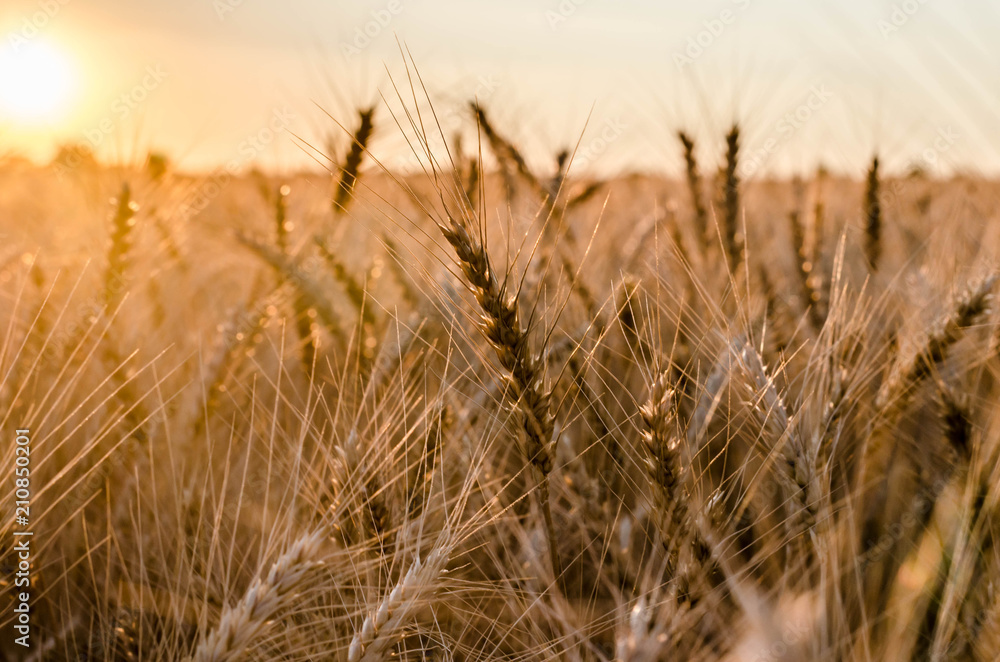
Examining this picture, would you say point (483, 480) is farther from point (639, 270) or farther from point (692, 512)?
point (639, 270)

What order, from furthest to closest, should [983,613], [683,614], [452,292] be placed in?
[452,292]
[983,613]
[683,614]

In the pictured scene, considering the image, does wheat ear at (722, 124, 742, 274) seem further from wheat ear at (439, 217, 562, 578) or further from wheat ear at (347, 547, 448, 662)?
wheat ear at (347, 547, 448, 662)

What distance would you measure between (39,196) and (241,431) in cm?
426

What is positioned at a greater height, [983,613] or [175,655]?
[175,655]

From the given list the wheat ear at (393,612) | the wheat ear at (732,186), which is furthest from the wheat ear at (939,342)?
the wheat ear at (393,612)

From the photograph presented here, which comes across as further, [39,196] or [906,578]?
[39,196]

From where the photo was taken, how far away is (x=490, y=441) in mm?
1216

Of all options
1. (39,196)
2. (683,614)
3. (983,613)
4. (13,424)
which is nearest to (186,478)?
(13,424)

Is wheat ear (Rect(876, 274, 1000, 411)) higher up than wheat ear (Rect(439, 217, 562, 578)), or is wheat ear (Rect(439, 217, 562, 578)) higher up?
wheat ear (Rect(439, 217, 562, 578))

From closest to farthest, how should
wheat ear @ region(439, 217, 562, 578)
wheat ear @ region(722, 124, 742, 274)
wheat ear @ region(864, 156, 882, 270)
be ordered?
1. wheat ear @ region(439, 217, 562, 578)
2. wheat ear @ region(722, 124, 742, 274)
3. wheat ear @ region(864, 156, 882, 270)

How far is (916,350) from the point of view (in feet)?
4.66

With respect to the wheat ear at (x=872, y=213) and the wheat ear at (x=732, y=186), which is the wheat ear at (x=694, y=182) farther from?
the wheat ear at (x=872, y=213)

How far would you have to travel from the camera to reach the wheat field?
1.02 m

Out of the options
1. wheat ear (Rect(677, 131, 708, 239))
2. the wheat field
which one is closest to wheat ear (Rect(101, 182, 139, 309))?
the wheat field
